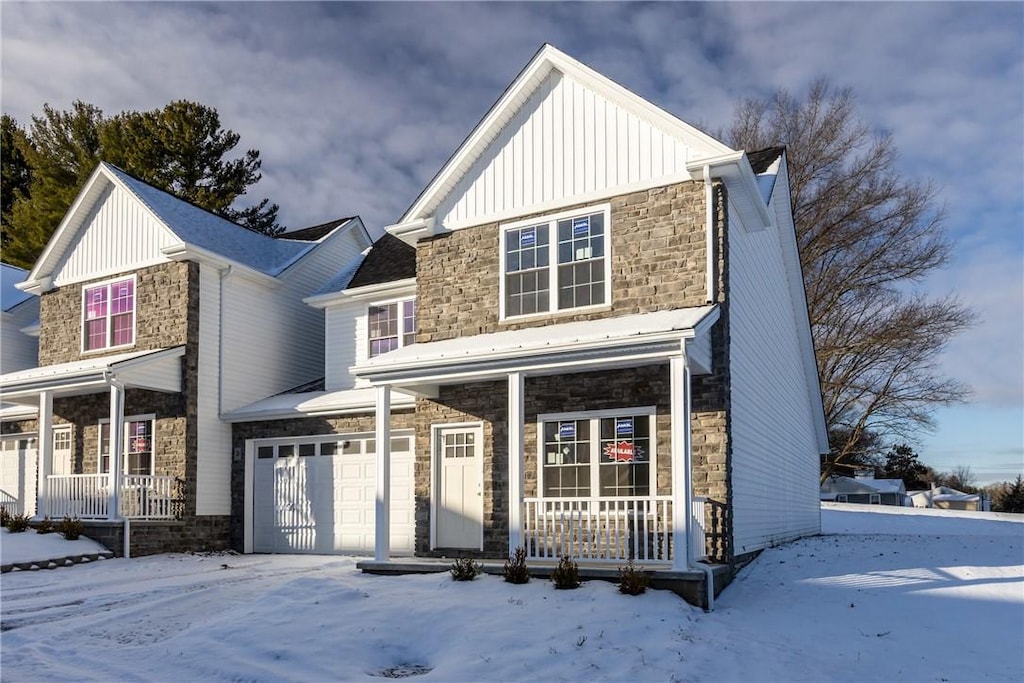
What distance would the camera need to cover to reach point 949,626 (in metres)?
10.0

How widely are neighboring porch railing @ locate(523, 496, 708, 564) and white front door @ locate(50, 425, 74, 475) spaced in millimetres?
11703

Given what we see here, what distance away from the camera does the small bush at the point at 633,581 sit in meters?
10.3

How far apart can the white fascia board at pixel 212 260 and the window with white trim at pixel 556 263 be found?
698 cm

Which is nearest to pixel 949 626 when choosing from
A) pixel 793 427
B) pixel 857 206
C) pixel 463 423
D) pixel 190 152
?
pixel 463 423

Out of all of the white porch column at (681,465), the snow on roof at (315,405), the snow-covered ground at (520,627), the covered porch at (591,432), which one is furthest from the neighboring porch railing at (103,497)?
the white porch column at (681,465)

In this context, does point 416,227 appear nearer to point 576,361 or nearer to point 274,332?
point 576,361

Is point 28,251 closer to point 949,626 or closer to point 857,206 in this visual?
point 857,206

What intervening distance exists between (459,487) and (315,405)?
4203mm

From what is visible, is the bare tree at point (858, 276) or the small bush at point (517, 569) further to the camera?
the bare tree at point (858, 276)

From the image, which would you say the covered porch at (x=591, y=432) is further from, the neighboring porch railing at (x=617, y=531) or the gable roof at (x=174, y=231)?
the gable roof at (x=174, y=231)

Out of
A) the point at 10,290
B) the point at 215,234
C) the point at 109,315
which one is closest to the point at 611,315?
the point at 215,234

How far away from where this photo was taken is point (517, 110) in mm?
14625

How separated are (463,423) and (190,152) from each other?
26.0m

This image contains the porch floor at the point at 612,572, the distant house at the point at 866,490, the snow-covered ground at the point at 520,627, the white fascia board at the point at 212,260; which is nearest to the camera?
the snow-covered ground at the point at 520,627
